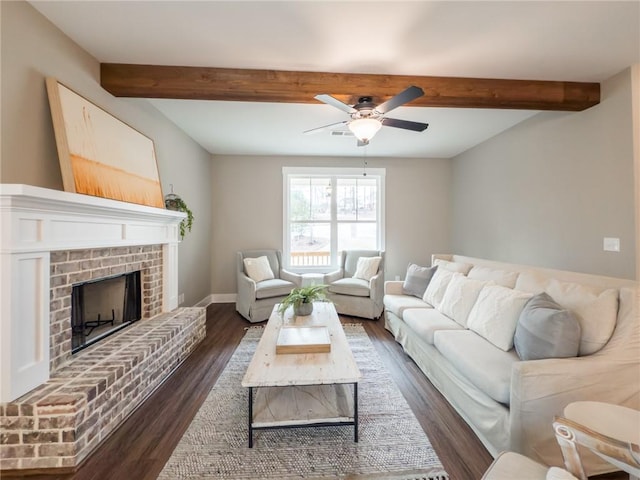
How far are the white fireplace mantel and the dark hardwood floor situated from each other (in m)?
0.54

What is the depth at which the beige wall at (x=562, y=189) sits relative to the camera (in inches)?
95.9

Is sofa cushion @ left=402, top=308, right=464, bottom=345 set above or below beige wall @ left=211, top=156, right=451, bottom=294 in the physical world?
below

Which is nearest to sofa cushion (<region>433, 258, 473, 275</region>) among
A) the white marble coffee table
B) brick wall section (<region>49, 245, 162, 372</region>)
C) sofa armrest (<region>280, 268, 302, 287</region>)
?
the white marble coffee table

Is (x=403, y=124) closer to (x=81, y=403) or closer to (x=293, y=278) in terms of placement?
(x=293, y=278)

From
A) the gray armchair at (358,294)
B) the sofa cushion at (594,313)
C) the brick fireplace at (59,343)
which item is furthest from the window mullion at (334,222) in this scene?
the sofa cushion at (594,313)

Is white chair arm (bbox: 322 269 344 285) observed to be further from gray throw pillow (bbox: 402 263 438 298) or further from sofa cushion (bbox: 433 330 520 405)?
sofa cushion (bbox: 433 330 520 405)

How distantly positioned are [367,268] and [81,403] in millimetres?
3608

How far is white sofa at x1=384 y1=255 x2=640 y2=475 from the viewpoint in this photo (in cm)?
143

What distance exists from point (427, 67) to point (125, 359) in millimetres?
3309

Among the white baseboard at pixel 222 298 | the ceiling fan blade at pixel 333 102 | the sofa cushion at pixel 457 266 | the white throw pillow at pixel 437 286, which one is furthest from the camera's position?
the white baseboard at pixel 222 298

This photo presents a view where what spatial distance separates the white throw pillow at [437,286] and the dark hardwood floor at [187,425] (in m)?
0.68

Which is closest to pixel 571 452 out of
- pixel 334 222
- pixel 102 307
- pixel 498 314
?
pixel 498 314

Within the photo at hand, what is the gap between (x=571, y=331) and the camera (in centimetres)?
157

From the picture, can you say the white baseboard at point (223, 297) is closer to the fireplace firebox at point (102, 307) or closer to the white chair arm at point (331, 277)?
the white chair arm at point (331, 277)
